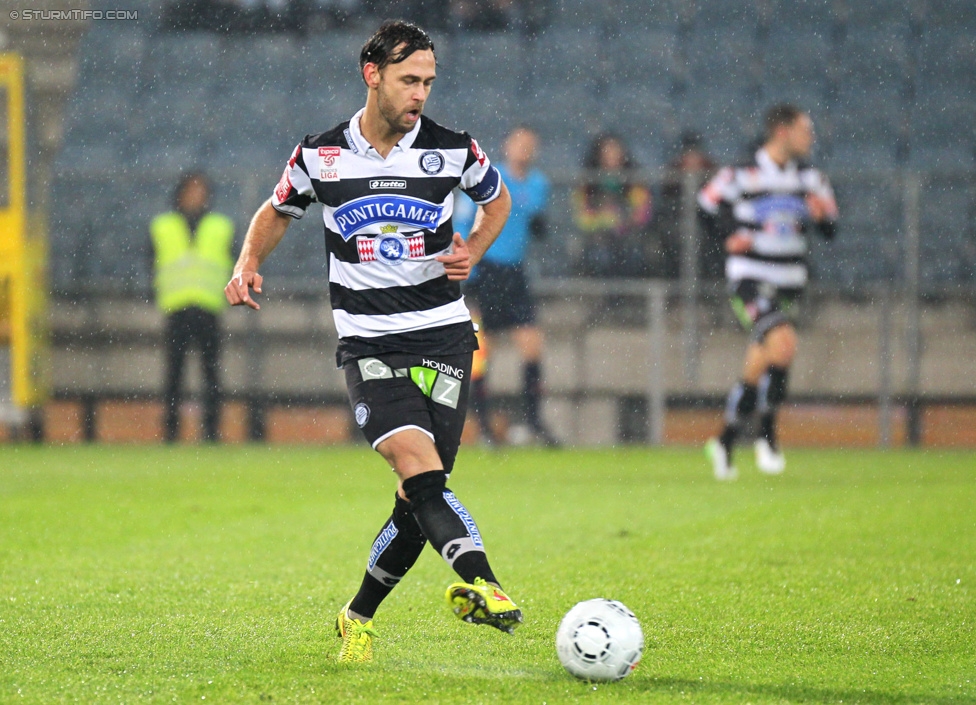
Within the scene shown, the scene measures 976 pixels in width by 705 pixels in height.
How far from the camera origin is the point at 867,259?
45.4 ft

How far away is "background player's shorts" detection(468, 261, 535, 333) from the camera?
37.9ft

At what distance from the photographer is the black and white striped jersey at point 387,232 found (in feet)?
13.9

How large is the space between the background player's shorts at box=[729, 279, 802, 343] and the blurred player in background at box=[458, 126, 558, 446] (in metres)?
2.19

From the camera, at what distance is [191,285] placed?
12789 mm

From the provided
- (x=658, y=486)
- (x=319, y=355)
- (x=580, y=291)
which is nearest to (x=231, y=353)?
(x=319, y=355)

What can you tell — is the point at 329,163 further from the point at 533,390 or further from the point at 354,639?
the point at 533,390

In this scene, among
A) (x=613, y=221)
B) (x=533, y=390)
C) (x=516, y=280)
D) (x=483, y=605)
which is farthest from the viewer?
(x=613, y=221)

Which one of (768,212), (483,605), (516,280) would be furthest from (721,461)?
(483,605)

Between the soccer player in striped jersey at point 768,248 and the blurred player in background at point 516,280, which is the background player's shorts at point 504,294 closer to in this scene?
the blurred player in background at point 516,280

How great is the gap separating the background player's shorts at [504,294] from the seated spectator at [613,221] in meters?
1.63

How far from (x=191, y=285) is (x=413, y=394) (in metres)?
8.99

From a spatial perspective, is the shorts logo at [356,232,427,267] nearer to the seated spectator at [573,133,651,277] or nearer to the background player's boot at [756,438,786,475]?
the background player's boot at [756,438,786,475]

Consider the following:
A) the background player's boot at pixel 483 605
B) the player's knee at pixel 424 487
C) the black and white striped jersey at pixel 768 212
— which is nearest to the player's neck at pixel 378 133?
the player's knee at pixel 424 487

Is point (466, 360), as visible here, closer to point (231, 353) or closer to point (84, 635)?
point (84, 635)
